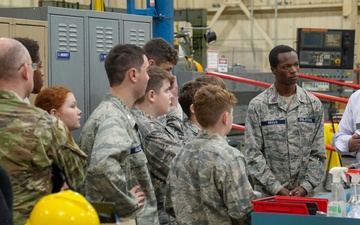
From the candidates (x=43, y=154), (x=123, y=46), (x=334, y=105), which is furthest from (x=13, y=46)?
(x=334, y=105)

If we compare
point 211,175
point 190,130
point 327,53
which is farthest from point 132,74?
point 327,53

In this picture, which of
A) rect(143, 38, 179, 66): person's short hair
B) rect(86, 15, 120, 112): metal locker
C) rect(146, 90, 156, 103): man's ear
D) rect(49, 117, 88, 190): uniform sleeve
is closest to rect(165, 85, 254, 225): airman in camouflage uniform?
rect(146, 90, 156, 103): man's ear

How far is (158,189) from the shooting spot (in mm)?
3980

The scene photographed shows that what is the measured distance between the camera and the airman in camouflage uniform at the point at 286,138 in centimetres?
442

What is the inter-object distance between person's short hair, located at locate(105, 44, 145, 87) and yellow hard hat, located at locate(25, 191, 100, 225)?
199 cm

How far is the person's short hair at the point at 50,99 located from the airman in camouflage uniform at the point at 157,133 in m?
0.45

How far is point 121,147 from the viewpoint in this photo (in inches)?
131

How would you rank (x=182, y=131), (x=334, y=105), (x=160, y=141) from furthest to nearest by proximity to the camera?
(x=334, y=105) → (x=182, y=131) → (x=160, y=141)

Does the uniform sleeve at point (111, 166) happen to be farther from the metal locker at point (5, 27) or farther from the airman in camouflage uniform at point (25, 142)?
the metal locker at point (5, 27)

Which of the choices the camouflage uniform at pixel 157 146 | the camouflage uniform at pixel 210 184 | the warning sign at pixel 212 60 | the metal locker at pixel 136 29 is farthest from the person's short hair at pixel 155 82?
the warning sign at pixel 212 60

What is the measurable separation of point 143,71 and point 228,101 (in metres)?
0.47

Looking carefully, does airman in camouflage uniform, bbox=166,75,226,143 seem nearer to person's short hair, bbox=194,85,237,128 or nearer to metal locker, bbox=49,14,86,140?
person's short hair, bbox=194,85,237,128

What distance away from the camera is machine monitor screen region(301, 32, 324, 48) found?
11.0 meters

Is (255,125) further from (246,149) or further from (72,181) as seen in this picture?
(72,181)
